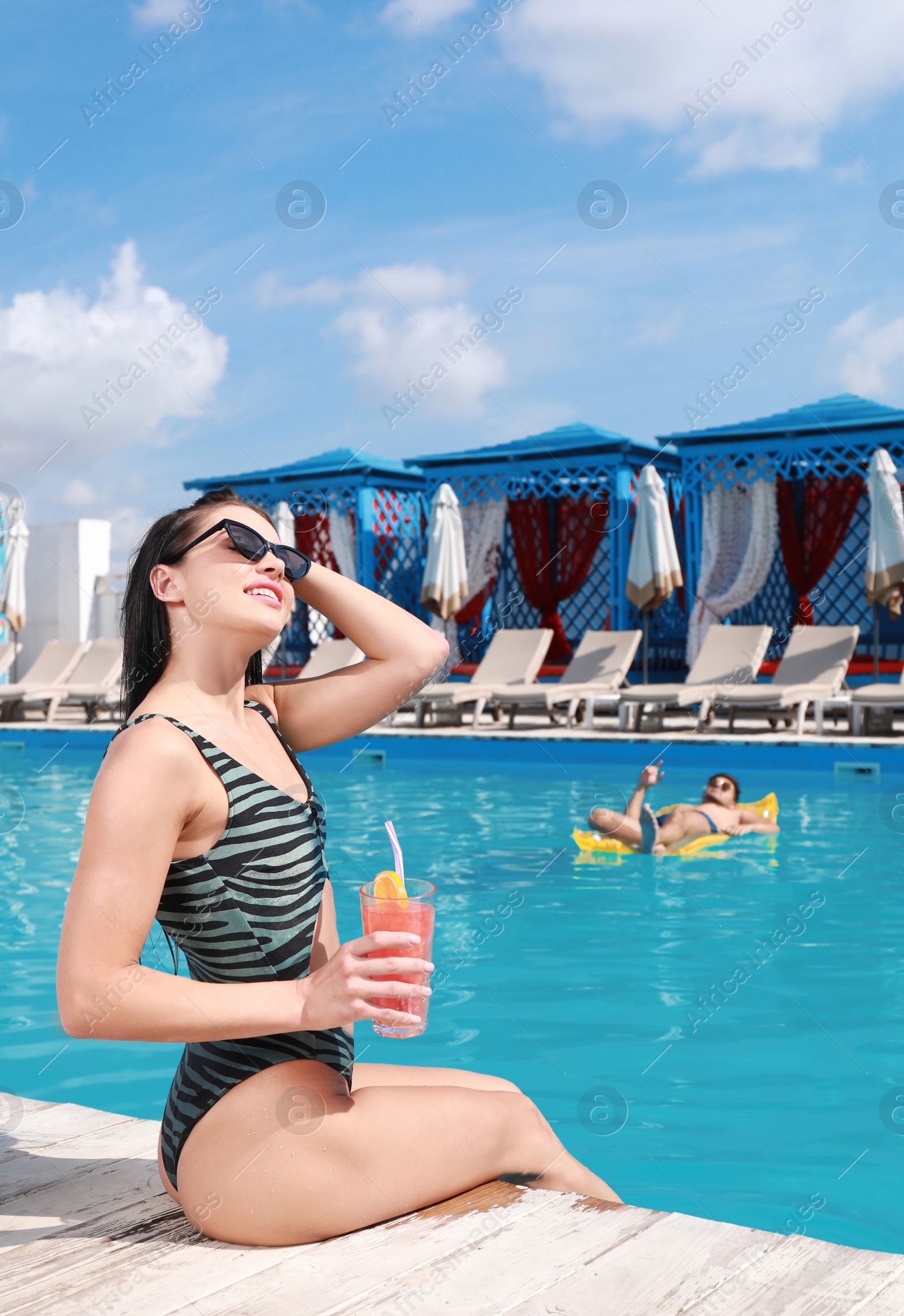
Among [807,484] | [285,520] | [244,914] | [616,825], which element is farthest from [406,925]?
[807,484]

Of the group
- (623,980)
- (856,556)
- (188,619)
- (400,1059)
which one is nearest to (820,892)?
(623,980)

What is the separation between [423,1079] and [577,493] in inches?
604

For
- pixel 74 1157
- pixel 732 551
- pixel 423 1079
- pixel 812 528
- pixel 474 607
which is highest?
pixel 812 528

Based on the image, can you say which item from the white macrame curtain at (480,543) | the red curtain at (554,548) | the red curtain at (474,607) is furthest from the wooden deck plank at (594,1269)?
the red curtain at (474,607)

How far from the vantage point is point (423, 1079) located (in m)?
1.89

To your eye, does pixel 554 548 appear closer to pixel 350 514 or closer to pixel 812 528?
pixel 350 514

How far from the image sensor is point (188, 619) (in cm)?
169

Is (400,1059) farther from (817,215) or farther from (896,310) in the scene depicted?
(896,310)

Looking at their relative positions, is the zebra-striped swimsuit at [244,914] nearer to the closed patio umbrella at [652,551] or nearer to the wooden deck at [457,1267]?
the wooden deck at [457,1267]

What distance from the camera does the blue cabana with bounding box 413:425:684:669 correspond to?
51.6 feet

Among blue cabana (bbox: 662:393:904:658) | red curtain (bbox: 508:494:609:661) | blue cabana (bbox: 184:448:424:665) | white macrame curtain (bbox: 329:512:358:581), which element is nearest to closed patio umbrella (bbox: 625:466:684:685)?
blue cabana (bbox: 662:393:904:658)

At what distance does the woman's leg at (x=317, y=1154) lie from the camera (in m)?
1.56

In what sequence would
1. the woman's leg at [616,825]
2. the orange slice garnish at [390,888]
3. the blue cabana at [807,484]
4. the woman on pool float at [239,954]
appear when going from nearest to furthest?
1. the woman on pool float at [239,954]
2. the orange slice garnish at [390,888]
3. the woman's leg at [616,825]
4. the blue cabana at [807,484]

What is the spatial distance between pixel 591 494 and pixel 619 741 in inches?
231
